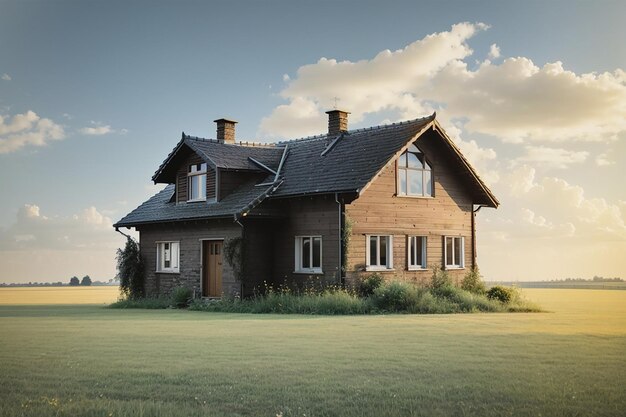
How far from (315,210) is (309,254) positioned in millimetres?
1867

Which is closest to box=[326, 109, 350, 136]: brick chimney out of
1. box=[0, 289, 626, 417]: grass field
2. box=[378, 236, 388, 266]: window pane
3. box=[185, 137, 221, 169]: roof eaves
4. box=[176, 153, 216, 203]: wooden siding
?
box=[185, 137, 221, 169]: roof eaves

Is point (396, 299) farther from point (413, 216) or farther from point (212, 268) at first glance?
point (212, 268)

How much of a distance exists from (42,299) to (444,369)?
29264 mm

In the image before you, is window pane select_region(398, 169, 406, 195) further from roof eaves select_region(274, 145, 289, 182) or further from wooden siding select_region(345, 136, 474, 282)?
roof eaves select_region(274, 145, 289, 182)

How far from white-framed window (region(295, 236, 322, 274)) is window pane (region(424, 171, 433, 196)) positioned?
5.99 m

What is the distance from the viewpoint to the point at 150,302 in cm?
3069

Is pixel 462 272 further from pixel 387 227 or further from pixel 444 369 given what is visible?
pixel 444 369

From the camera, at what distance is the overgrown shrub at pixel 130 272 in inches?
1318

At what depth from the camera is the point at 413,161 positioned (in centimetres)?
2984

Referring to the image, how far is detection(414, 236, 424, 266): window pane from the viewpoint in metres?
29.8

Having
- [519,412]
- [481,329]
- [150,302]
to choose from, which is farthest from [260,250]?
[519,412]

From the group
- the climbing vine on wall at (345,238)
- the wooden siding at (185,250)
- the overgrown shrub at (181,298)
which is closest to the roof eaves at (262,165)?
the wooden siding at (185,250)

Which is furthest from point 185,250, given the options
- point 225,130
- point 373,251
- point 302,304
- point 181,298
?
point 373,251

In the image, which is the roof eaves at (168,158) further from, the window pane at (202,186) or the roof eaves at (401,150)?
the roof eaves at (401,150)
